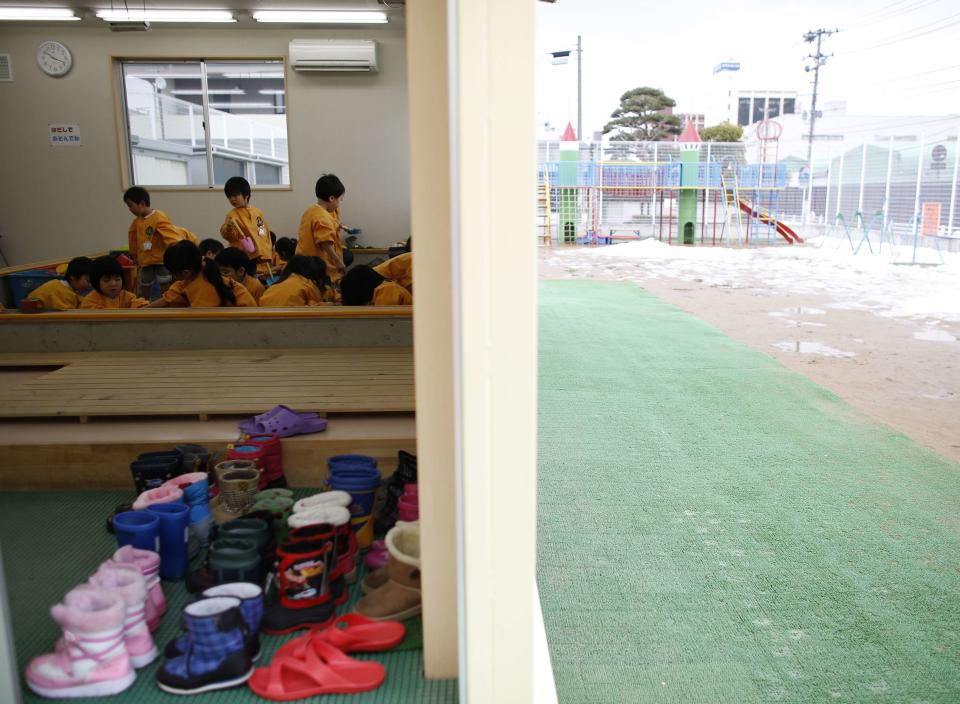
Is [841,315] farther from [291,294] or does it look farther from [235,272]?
[235,272]

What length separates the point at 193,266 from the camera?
4.08 metres

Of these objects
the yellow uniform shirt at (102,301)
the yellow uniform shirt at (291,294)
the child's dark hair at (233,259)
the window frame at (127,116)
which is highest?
the window frame at (127,116)

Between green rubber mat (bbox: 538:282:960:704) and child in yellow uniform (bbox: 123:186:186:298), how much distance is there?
294 cm

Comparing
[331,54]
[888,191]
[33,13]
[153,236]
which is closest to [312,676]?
[153,236]

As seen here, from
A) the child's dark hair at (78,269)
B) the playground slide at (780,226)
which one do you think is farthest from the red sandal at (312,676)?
the playground slide at (780,226)

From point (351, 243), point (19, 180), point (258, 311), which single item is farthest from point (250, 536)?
point (19, 180)

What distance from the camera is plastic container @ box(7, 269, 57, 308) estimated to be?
536 centimetres

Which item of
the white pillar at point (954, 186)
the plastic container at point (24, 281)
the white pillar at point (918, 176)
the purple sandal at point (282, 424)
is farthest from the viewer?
the white pillar at point (918, 176)

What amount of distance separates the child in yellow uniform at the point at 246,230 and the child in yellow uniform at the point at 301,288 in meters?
1.19

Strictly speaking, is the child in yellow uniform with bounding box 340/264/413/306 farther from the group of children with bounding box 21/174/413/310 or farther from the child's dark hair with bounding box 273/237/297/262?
the child's dark hair with bounding box 273/237/297/262

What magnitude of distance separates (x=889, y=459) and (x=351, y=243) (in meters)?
5.60

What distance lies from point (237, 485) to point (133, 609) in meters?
0.69

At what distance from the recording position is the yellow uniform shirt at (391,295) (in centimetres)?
405

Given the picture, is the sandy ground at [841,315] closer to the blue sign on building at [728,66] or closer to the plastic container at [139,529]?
the plastic container at [139,529]
